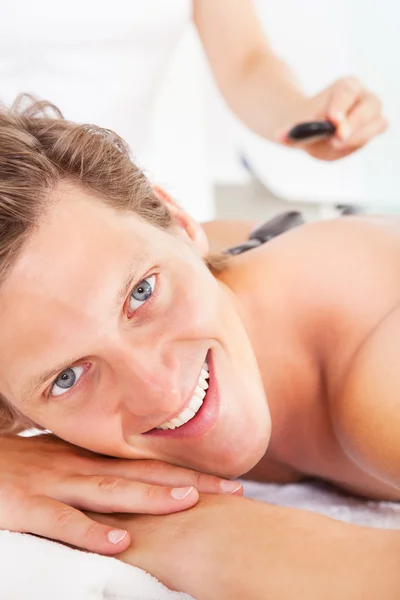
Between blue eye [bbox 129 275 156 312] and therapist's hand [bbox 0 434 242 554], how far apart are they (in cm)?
18

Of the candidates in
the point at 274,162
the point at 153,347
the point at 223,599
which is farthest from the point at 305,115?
the point at 274,162

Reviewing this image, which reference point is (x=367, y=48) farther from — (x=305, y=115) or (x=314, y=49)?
(x=305, y=115)

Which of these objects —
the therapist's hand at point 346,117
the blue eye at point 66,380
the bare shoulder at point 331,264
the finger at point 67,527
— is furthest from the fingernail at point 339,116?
the finger at point 67,527

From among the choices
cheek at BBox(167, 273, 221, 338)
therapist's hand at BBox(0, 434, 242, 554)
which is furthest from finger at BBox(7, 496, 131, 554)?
cheek at BBox(167, 273, 221, 338)

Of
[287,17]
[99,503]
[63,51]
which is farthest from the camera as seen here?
[287,17]

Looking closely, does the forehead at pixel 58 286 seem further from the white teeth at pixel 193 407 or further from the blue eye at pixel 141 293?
the white teeth at pixel 193 407

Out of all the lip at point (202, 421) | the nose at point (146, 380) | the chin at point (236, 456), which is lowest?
the chin at point (236, 456)

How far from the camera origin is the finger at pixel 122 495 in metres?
0.77

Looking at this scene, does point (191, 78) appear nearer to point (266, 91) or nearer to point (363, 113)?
point (266, 91)

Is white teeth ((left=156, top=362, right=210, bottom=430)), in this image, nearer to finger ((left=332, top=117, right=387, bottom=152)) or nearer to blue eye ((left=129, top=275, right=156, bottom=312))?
blue eye ((left=129, top=275, right=156, bottom=312))

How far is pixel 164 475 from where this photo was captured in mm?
833

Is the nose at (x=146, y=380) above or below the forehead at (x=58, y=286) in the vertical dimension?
below

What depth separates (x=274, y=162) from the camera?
233 cm

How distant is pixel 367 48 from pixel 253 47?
2.53 ft
